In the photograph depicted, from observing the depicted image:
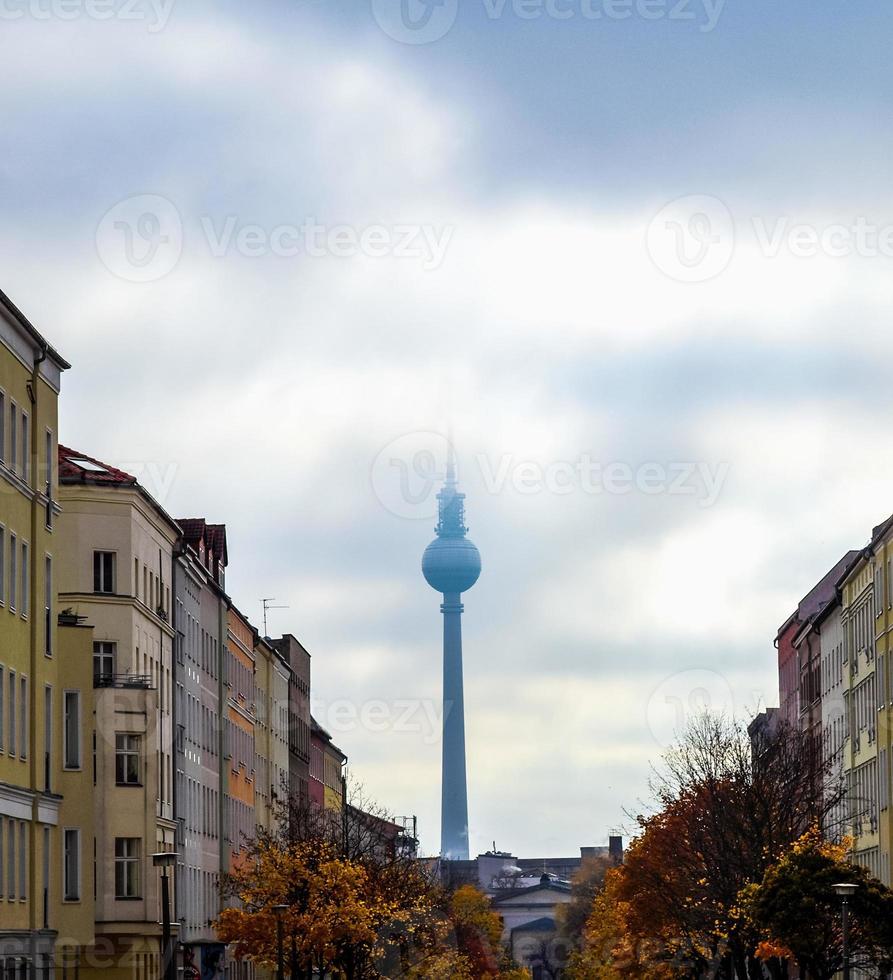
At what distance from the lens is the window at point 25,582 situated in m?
52.6

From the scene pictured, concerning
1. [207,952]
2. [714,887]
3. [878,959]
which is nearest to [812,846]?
[878,959]

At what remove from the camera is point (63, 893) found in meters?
62.5

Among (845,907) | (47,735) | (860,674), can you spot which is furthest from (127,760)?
(860,674)

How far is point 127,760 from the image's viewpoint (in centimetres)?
7206

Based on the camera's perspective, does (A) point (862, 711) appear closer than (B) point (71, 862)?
No

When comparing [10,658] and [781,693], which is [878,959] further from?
[781,693]

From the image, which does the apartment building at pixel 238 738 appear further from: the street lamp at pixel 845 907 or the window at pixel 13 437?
the window at pixel 13 437

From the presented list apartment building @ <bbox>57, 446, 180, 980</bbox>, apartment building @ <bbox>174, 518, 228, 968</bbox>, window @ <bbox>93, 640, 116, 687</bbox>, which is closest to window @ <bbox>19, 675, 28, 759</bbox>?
apartment building @ <bbox>57, 446, 180, 980</bbox>

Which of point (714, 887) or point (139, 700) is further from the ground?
point (139, 700)

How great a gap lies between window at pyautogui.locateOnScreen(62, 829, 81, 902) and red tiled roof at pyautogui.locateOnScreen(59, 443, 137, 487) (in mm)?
13026

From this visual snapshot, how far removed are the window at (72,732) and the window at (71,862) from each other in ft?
6.77

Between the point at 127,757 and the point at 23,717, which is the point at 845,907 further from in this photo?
the point at 127,757

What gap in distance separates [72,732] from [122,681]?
7193 millimetres

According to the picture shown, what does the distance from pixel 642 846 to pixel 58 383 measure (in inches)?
1672
